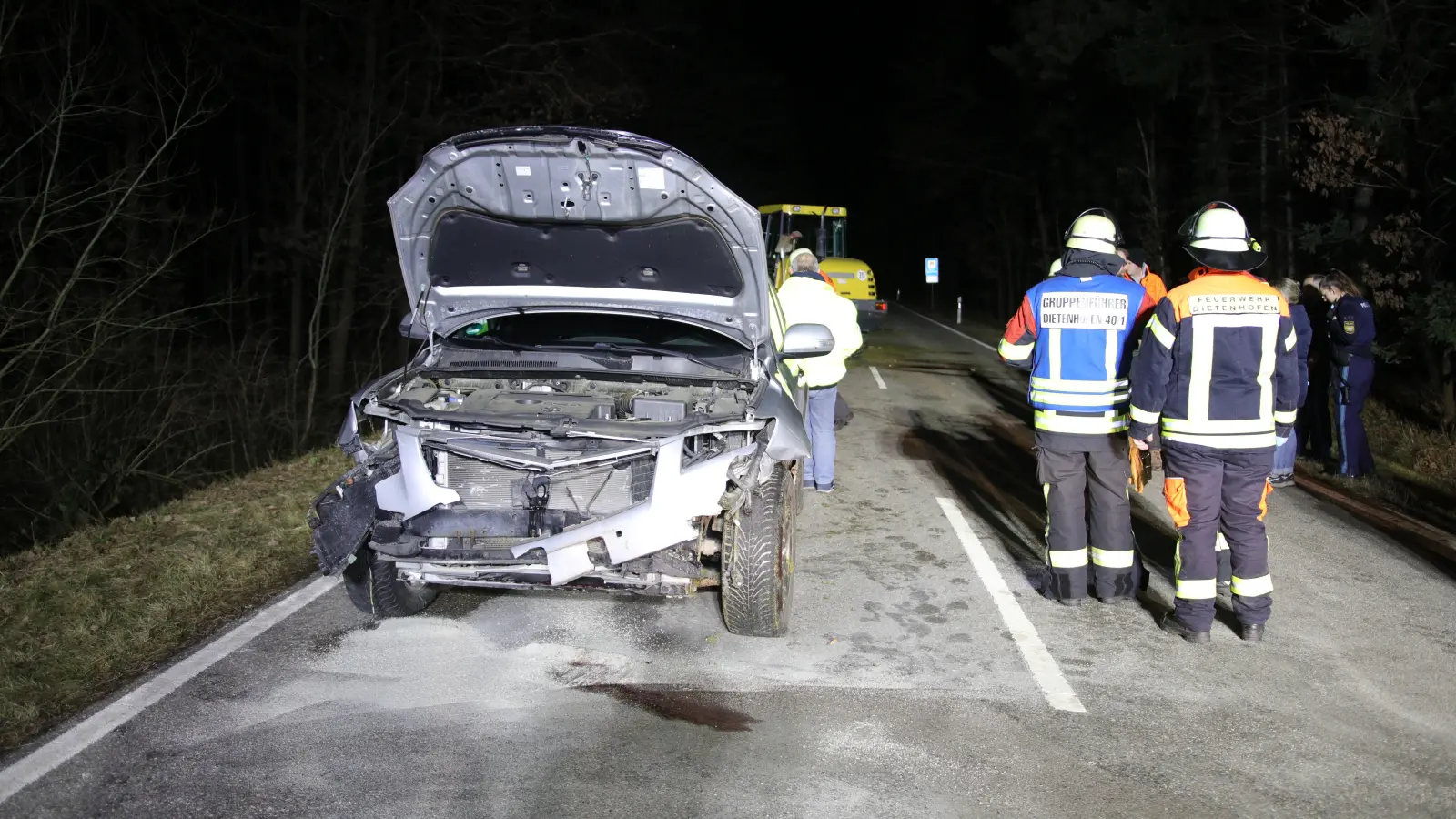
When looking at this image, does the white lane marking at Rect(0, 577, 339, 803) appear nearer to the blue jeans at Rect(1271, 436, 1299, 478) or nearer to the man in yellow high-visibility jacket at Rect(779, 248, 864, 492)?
the man in yellow high-visibility jacket at Rect(779, 248, 864, 492)

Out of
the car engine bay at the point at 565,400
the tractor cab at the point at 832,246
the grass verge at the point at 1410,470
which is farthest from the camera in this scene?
the tractor cab at the point at 832,246

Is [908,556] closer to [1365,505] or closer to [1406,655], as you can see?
[1406,655]

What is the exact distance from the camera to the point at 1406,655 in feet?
18.0

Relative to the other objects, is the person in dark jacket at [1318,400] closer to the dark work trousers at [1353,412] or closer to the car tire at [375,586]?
the dark work trousers at [1353,412]

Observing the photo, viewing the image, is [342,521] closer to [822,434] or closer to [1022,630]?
[1022,630]

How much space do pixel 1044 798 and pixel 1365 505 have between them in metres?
6.33

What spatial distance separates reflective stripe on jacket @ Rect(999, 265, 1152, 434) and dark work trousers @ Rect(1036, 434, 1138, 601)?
0.12m

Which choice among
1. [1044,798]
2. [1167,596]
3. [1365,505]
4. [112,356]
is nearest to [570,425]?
[1044,798]

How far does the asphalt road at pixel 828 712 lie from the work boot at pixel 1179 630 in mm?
82

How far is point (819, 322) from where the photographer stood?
27.9 ft

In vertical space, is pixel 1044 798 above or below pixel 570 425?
below

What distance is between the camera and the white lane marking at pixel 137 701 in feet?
13.2

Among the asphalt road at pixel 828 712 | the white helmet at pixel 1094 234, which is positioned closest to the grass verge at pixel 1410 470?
the asphalt road at pixel 828 712

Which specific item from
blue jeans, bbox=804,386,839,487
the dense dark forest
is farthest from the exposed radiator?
the dense dark forest
